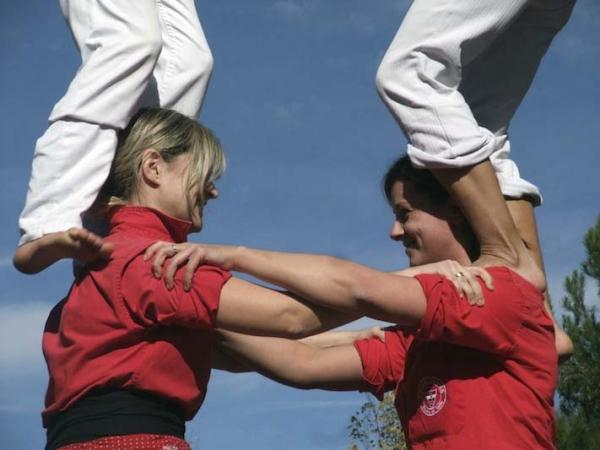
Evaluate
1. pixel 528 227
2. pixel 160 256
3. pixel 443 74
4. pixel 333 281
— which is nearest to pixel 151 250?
pixel 160 256

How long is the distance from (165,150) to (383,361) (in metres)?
1.06

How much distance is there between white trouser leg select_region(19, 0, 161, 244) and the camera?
352 cm

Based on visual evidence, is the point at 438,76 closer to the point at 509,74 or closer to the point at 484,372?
the point at 509,74

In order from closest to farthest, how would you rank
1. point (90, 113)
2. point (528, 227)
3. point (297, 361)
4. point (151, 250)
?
point (151, 250), point (90, 113), point (297, 361), point (528, 227)

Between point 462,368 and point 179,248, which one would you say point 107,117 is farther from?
point 462,368

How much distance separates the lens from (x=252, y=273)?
11.1 feet

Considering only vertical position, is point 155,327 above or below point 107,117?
below

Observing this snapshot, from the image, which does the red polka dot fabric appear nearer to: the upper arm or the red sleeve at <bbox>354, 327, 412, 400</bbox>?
the upper arm

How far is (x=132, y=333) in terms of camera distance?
3.24m

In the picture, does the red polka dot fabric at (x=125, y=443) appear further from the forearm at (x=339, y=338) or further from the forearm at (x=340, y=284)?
the forearm at (x=339, y=338)

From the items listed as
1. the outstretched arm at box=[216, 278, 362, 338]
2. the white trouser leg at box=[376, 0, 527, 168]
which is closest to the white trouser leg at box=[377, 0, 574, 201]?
the white trouser leg at box=[376, 0, 527, 168]

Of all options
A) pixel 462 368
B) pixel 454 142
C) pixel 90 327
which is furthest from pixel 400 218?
pixel 90 327

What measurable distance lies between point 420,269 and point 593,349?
12.3 metres

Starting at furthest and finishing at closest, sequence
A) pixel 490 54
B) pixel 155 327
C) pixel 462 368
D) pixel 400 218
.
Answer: pixel 490 54
pixel 400 218
pixel 462 368
pixel 155 327
